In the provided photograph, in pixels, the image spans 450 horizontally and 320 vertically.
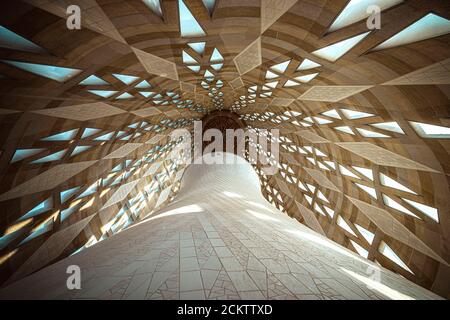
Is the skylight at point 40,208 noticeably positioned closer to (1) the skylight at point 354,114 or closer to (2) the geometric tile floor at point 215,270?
(2) the geometric tile floor at point 215,270

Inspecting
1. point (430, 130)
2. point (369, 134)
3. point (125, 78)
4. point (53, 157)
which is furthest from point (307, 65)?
point (53, 157)

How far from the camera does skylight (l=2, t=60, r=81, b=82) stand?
463 centimetres

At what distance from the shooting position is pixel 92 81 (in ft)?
21.1

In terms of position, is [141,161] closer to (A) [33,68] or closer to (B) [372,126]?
(A) [33,68]

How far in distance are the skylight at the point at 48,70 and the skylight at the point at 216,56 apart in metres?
4.59

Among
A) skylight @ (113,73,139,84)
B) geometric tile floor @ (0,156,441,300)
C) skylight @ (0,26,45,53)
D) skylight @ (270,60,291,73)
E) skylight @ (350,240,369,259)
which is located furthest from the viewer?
skylight @ (350,240,369,259)

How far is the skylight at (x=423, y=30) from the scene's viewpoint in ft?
11.8

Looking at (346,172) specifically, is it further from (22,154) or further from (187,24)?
(22,154)

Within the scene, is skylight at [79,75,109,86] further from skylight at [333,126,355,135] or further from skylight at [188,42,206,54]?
skylight at [333,126,355,135]

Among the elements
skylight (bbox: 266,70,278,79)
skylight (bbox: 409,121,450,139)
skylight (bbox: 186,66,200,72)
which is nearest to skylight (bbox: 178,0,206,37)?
skylight (bbox: 186,66,200,72)

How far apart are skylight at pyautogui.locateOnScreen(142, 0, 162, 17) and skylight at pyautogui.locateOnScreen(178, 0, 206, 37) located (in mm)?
510

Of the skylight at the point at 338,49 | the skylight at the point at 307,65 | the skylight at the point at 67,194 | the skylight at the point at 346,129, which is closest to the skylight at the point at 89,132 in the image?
the skylight at the point at 67,194

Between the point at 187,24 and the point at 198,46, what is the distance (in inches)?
52.5

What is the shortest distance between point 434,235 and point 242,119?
19.1 m
